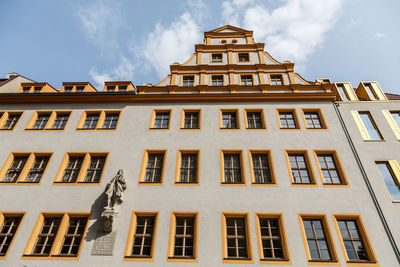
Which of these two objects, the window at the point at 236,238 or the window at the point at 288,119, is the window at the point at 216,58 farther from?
the window at the point at 236,238

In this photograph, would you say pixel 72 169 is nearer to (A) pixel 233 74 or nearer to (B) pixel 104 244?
(B) pixel 104 244

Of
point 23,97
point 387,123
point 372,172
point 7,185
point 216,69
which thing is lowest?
point 7,185

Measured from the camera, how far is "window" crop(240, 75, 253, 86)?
1752 centimetres

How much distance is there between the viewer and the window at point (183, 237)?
10362mm

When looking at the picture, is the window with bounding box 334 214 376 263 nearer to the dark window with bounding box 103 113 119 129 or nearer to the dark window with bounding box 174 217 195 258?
the dark window with bounding box 174 217 195 258

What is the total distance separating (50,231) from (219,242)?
322 inches

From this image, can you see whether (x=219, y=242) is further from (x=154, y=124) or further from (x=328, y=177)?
(x=154, y=124)

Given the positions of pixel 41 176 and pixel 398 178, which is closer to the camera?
pixel 398 178

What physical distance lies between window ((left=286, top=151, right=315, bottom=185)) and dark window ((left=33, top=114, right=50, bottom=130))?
16.0m

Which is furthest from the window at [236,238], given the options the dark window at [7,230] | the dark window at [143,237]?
the dark window at [7,230]

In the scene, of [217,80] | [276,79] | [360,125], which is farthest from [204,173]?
[360,125]

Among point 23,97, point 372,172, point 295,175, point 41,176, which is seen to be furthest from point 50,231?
point 372,172

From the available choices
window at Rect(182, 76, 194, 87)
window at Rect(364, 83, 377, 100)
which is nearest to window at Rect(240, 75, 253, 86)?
window at Rect(182, 76, 194, 87)

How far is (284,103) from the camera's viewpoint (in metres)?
16.0
